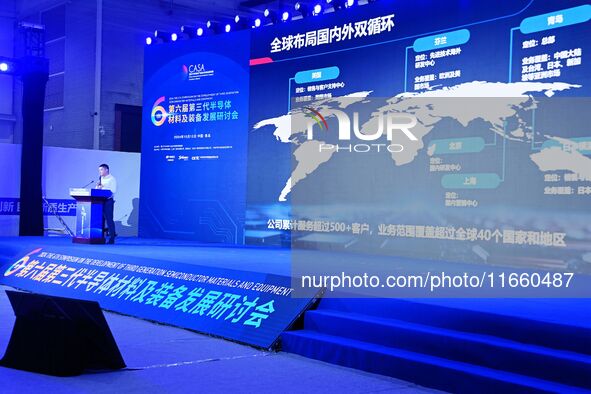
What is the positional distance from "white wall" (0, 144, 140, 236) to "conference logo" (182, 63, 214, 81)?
7.40ft

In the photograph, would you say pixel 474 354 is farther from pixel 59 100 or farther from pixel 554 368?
pixel 59 100

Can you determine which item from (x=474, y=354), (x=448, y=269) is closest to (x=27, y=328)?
(x=474, y=354)

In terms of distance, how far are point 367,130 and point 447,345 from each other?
4.35 m

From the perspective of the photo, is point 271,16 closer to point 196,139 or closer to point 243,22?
point 243,22

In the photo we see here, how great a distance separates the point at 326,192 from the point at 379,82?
5.00 feet

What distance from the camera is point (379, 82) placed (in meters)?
8.48

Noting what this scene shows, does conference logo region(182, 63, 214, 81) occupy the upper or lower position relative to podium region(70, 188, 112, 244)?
Answer: upper

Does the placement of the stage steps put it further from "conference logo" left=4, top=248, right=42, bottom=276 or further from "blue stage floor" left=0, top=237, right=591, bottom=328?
"conference logo" left=4, top=248, right=42, bottom=276

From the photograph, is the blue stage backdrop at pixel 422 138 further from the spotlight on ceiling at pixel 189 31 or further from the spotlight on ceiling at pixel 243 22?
the spotlight on ceiling at pixel 189 31

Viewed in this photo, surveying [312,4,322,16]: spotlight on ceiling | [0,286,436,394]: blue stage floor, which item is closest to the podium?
[312,4,322,16]: spotlight on ceiling

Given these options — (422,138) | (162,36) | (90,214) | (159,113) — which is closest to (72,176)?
(159,113)

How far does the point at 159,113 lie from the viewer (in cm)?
1135

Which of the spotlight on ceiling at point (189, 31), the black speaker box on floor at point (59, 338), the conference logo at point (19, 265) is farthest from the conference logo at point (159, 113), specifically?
the black speaker box on floor at point (59, 338)

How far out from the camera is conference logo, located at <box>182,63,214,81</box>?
1063cm
